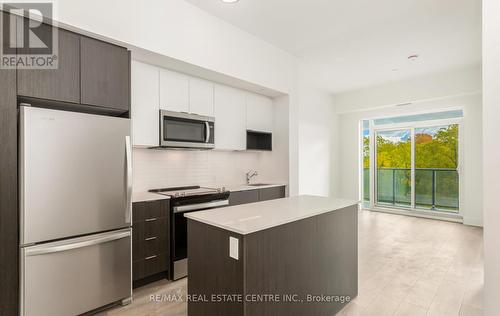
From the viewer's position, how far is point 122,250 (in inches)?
92.6

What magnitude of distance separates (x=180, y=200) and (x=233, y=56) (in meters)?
1.99

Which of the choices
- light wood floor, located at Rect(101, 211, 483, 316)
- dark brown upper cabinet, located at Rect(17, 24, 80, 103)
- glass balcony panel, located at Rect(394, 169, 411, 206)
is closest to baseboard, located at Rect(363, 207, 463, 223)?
glass balcony panel, located at Rect(394, 169, 411, 206)

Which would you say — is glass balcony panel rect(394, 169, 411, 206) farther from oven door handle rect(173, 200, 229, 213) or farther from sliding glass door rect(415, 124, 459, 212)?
oven door handle rect(173, 200, 229, 213)

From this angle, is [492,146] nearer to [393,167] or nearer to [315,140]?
[315,140]

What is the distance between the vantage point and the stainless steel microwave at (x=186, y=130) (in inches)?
123

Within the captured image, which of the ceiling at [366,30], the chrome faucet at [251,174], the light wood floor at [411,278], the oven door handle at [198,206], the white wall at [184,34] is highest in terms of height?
the ceiling at [366,30]

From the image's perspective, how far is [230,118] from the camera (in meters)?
3.94

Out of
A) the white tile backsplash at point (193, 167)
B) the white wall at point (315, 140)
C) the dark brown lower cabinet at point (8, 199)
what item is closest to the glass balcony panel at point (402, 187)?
the white wall at point (315, 140)

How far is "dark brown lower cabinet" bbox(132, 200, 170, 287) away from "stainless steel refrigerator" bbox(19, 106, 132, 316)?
0.21 m

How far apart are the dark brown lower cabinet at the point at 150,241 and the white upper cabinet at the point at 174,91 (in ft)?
3.92

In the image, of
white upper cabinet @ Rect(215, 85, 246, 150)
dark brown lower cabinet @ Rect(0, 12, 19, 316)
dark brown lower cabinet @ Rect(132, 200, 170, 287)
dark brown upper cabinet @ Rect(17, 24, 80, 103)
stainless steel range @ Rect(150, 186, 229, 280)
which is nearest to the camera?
dark brown lower cabinet @ Rect(0, 12, 19, 316)

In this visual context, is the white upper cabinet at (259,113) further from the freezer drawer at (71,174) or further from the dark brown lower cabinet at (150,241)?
the freezer drawer at (71,174)

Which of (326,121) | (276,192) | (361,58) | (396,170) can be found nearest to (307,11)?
(361,58)

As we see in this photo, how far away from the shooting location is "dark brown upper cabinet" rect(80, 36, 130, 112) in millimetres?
2223
